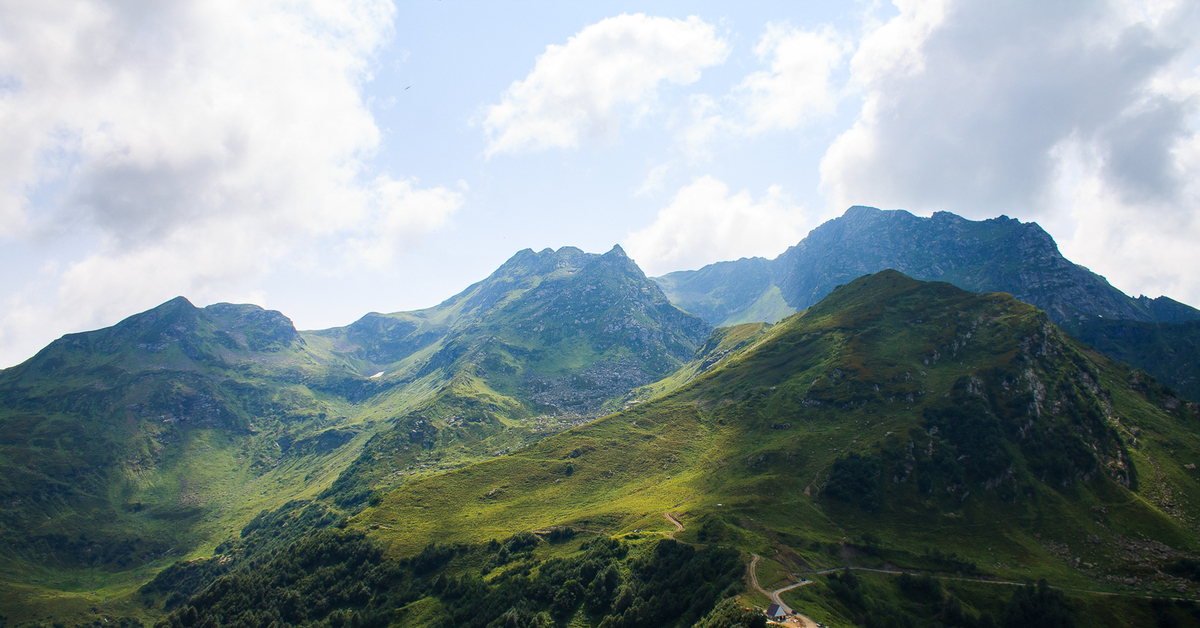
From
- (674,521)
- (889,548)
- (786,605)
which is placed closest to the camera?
(786,605)

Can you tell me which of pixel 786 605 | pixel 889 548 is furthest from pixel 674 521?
pixel 786 605

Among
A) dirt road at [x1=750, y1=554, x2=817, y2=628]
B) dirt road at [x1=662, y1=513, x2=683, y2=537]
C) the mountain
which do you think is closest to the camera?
dirt road at [x1=750, y1=554, x2=817, y2=628]

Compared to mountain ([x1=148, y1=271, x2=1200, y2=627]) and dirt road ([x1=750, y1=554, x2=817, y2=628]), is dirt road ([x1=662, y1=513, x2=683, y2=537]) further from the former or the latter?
dirt road ([x1=750, y1=554, x2=817, y2=628])

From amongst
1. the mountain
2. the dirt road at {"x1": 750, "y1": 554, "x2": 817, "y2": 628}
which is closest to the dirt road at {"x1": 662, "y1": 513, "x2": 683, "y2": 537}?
the mountain

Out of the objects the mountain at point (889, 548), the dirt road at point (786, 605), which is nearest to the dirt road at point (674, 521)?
the mountain at point (889, 548)

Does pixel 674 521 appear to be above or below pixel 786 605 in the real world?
below

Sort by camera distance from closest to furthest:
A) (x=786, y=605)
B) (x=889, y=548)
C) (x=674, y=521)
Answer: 1. (x=786, y=605)
2. (x=889, y=548)
3. (x=674, y=521)

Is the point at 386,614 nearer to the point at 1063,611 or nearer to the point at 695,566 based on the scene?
the point at 695,566

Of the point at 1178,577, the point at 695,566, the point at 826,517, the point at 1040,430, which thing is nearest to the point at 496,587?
the point at 695,566

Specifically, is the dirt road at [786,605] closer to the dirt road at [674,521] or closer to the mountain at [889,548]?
the mountain at [889,548]

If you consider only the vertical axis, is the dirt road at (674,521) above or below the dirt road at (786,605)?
below

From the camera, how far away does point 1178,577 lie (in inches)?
5089

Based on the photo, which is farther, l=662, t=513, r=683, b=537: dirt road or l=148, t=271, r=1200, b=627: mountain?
l=662, t=513, r=683, b=537: dirt road

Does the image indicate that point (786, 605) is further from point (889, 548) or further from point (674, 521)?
point (674, 521)
